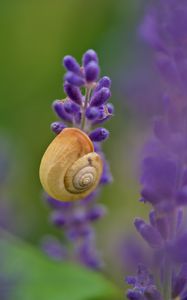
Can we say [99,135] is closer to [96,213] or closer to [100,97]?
[100,97]

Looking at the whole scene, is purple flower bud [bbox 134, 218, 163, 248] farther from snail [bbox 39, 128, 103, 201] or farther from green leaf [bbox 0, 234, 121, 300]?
green leaf [bbox 0, 234, 121, 300]

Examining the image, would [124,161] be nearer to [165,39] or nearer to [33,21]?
[33,21]

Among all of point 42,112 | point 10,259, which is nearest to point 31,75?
point 42,112

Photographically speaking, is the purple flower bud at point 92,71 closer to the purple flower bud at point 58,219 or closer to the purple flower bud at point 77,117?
the purple flower bud at point 77,117

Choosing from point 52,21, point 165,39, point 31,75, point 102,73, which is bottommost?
point 165,39

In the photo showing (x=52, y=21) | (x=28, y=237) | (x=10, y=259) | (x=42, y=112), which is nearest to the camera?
(x=10, y=259)

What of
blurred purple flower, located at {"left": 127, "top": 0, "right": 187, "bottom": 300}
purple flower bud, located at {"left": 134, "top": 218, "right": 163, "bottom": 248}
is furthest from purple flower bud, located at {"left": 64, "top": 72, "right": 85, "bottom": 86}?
purple flower bud, located at {"left": 134, "top": 218, "right": 163, "bottom": 248}

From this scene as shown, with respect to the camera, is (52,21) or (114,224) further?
(52,21)
